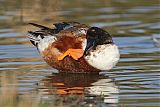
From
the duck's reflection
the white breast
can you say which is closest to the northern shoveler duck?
the white breast

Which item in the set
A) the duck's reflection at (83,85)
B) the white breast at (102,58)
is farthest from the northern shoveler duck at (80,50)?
the duck's reflection at (83,85)

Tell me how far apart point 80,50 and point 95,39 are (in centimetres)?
30

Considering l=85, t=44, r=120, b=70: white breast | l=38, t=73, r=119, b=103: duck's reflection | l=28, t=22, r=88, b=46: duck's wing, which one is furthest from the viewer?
l=28, t=22, r=88, b=46: duck's wing

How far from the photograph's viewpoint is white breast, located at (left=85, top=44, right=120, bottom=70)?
10.9 meters

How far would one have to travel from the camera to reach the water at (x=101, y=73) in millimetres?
9516

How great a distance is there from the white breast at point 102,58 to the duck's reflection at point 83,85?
7.5 inches

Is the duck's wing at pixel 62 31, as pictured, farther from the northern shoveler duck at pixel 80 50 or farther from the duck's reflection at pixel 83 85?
the duck's reflection at pixel 83 85

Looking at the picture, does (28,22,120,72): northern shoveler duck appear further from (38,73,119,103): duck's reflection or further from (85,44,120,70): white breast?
(38,73,119,103): duck's reflection

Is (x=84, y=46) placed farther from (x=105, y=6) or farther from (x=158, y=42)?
(x=105, y=6)

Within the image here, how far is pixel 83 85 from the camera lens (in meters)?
10.4

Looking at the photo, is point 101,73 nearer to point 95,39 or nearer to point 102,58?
point 102,58

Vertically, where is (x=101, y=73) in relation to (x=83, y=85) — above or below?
above

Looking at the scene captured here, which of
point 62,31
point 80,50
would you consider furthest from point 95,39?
point 62,31

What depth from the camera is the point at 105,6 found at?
18.9m
